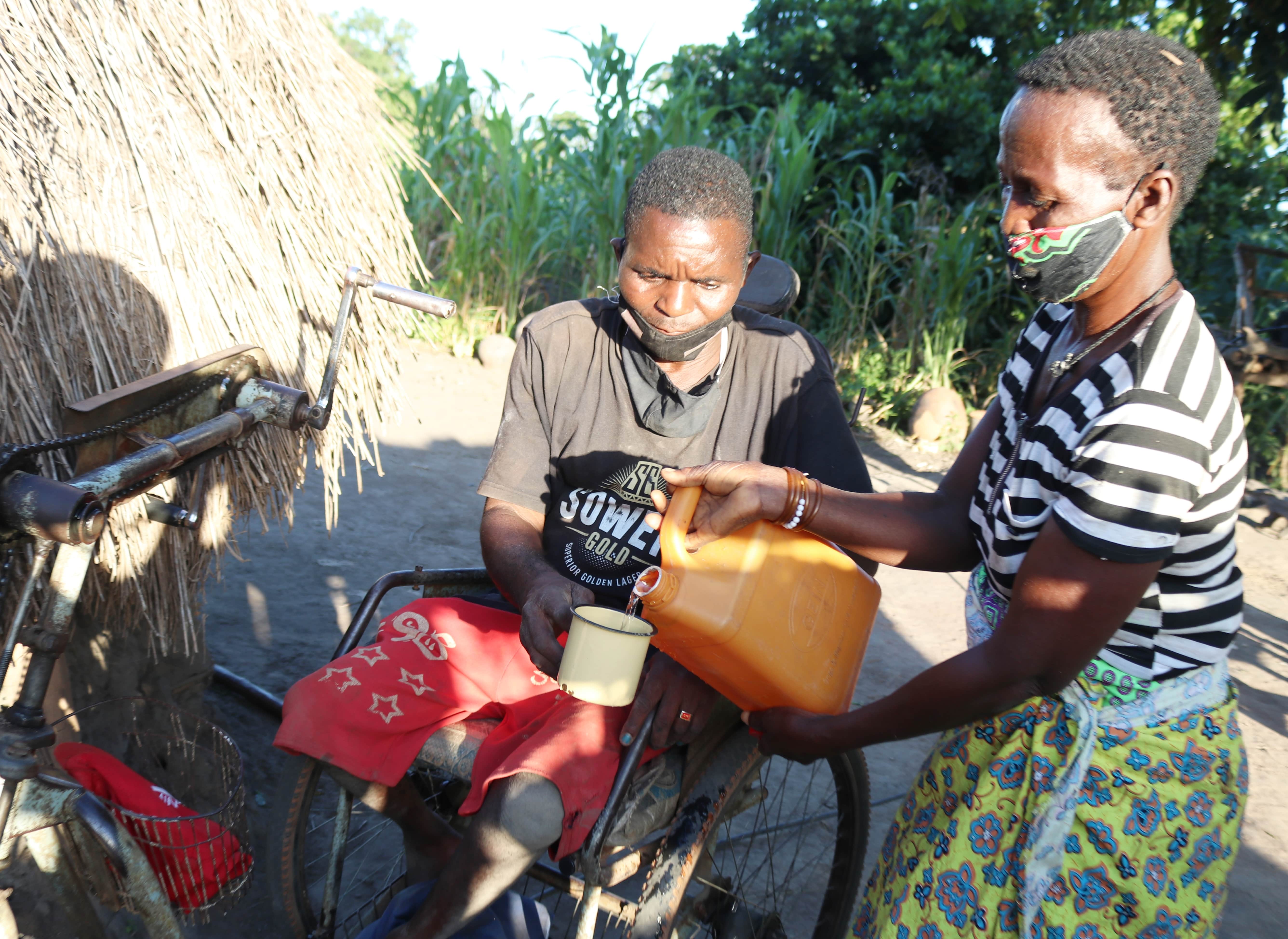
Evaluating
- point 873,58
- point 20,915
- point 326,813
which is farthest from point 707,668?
point 873,58

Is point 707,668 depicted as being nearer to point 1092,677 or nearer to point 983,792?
point 983,792

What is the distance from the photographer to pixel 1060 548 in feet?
4.16

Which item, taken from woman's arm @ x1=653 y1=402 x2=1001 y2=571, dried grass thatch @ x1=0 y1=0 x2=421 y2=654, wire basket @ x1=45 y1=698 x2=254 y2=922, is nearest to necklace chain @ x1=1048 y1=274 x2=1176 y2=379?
woman's arm @ x1=653 y1=402 x2=1001 y2=571

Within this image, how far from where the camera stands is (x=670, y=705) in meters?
1.76

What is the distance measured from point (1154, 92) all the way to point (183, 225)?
1.93 meters

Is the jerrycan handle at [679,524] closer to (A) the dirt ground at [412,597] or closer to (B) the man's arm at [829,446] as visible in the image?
(B) the man's arm at [829,446]

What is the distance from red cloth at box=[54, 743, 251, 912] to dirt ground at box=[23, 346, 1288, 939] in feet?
0.36

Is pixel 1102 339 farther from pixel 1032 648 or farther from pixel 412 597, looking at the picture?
pixel 412 597

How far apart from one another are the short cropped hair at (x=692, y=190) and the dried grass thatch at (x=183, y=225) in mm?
924

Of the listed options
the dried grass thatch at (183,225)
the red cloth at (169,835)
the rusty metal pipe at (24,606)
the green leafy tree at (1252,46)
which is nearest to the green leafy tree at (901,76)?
the green leafy tree at (1252,46)

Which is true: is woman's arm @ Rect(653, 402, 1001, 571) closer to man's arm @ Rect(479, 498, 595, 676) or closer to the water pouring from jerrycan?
the water pouring from jerrycan

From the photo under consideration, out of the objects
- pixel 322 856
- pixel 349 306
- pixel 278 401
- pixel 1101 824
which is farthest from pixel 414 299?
pixel 322 856

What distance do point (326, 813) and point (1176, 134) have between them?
2561 mm

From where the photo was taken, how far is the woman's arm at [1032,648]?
126 cm
